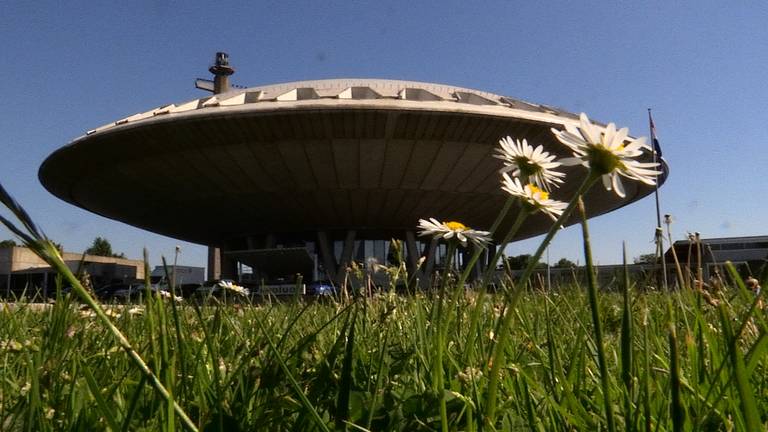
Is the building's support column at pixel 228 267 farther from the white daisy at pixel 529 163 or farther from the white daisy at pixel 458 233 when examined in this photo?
the white daisy at pixel 529 163

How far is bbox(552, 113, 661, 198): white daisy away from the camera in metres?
0.77

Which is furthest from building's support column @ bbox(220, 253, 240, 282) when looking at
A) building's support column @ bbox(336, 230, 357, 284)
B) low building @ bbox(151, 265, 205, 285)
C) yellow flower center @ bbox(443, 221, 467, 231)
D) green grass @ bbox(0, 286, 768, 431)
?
green grass @ bbox(0, 286, 768, 431)

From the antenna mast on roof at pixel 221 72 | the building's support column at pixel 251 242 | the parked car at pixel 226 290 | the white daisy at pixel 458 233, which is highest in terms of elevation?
the antenna mast on roof at pixel 221 72

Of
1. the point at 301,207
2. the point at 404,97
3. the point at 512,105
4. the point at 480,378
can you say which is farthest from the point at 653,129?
the point at 480,378

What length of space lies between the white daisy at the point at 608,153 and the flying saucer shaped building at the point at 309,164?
2053 centimetres

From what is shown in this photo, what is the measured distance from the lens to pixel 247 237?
4225 cm

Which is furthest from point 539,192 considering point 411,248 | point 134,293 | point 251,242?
point 251,242

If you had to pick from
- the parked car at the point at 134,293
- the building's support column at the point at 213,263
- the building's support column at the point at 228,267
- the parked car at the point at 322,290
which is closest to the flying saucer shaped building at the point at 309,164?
the building's support column at the point at 228,267

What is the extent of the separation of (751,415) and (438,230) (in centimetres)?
92

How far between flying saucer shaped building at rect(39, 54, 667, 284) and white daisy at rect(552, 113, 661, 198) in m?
20.5

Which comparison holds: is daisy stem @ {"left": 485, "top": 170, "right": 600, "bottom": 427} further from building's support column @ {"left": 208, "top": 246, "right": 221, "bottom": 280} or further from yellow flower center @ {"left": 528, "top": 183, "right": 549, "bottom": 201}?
building's support column @ {"left": 208, "top": 246, "right": 221, "bottom": 280}

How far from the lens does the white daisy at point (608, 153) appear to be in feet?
2.52

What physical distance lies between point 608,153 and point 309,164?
96.3ft

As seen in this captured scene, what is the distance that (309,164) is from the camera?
29781 mm
